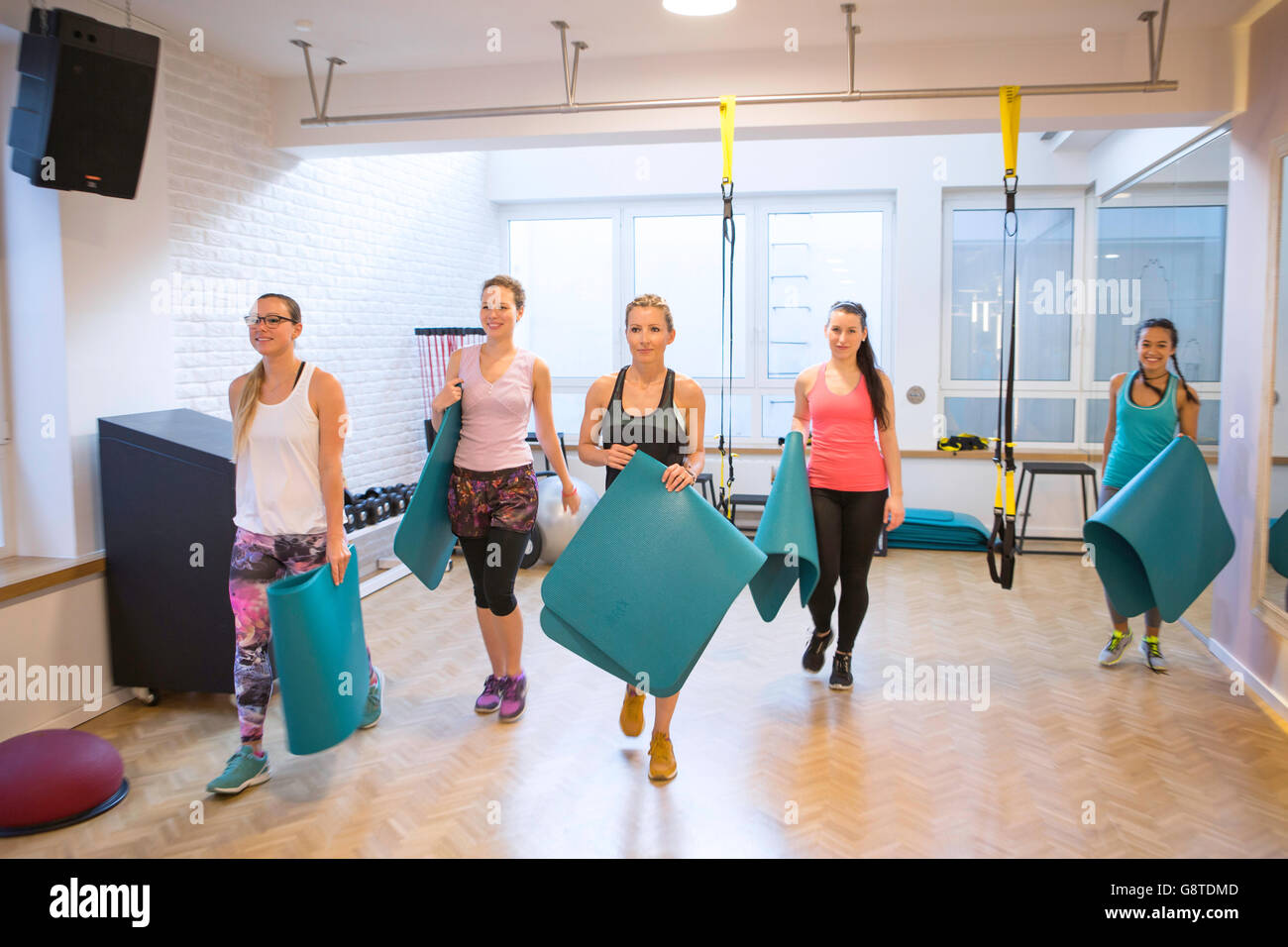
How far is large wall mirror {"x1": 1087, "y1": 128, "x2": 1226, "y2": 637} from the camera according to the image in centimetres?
457

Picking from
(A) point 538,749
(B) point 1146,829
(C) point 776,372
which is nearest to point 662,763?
(A) point 538,749

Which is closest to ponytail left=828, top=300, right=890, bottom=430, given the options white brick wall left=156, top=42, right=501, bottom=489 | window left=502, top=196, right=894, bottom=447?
white brick wall left=156, top=42, right=501, bottom=489

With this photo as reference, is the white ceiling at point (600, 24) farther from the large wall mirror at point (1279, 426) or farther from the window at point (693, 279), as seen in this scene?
the window at point (693, 279)

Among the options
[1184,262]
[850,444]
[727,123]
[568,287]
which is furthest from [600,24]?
[568,287]

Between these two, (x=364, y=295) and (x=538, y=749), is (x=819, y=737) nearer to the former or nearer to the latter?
(x=538, y=749)

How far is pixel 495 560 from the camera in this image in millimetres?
3369

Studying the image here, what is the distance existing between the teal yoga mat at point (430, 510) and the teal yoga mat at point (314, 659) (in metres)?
0.43

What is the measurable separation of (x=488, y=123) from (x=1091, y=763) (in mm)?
3692

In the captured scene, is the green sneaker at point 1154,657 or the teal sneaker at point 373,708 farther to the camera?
the green sneaker at point 1154,657

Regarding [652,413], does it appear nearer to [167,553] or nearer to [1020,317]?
[167,553]

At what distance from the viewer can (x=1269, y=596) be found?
148 inches

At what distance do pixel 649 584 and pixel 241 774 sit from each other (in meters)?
1.44

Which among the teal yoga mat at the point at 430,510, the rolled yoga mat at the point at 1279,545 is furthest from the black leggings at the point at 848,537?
the rolled yoga mat at the point at 1279,545

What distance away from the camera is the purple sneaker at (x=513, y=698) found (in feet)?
11.6
